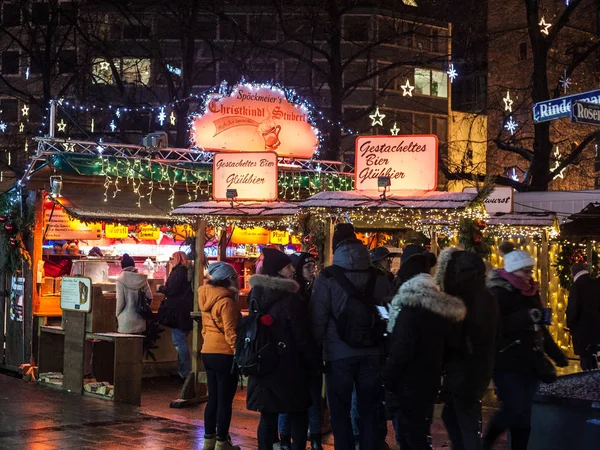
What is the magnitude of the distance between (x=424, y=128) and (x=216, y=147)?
27.6 meters

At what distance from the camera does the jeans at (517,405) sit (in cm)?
769

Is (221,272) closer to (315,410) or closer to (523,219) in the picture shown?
(315,410)

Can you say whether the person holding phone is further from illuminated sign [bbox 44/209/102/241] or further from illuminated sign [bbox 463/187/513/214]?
illuminated sign [bbox 44/209/102/241]

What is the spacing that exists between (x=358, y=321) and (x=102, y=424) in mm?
3983

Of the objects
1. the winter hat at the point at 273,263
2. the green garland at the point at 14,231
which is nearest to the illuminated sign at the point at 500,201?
the green garland at the point at 14,231

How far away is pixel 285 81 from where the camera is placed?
123 feet

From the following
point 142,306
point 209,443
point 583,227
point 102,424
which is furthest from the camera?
point 583,227

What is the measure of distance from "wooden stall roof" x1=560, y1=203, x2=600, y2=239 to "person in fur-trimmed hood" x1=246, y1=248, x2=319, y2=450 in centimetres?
989

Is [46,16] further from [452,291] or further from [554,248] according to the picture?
[452,291]

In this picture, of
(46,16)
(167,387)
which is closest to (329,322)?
(167,387)

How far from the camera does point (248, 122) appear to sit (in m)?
15.7

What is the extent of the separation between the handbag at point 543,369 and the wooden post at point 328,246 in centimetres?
459

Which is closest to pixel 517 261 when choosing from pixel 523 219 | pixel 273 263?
pixel 273 263

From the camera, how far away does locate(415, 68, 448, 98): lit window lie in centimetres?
4245
